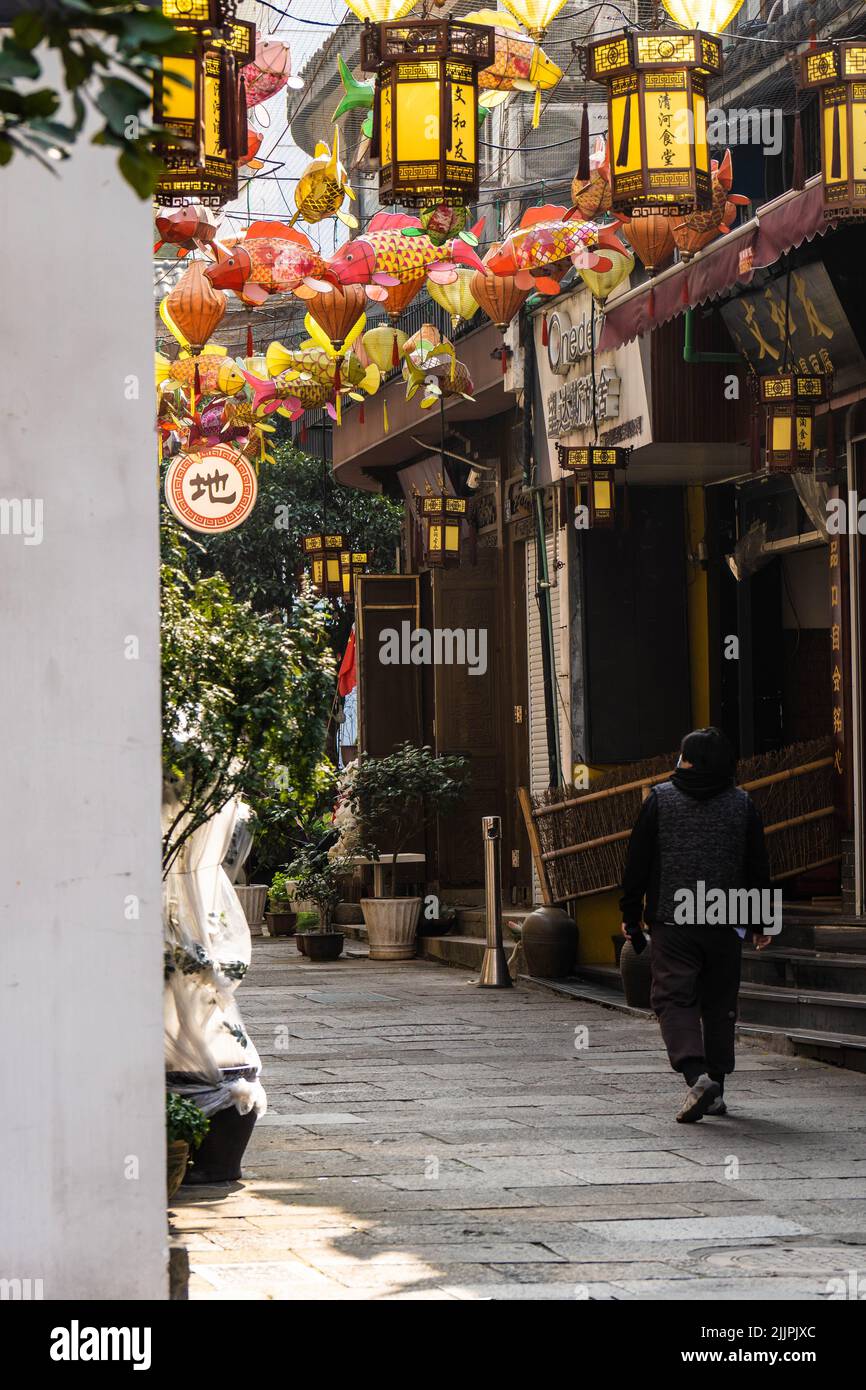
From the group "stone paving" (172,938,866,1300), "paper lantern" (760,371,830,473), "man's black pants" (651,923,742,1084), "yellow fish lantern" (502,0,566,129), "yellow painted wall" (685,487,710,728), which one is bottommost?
"stone paving" (172,938,866,1300)

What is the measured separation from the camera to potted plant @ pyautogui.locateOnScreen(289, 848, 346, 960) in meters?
20.1

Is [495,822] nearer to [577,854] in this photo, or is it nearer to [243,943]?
[577,854]

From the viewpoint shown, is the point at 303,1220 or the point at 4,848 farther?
the point at 303,1220

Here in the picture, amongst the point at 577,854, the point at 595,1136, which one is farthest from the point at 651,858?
the point at 577,854

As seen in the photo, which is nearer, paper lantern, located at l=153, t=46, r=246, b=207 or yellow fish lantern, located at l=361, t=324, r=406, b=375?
paper lantern, located at l=153, t=46, r=246, b=207

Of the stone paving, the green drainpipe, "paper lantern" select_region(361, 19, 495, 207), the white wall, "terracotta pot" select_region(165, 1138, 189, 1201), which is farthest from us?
the green drainpipe

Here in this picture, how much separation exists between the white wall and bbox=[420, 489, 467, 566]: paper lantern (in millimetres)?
11995

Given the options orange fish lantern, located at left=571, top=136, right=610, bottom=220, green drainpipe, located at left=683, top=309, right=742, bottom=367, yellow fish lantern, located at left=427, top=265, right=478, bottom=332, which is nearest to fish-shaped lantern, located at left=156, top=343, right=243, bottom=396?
yellow fish lantern, located at left=427, top=265, right=478, bottom=332

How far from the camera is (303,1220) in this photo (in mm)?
7387

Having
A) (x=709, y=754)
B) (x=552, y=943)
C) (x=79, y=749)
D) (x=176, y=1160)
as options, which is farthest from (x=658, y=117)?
(x=552, y=943)

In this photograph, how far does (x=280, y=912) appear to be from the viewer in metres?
24.0

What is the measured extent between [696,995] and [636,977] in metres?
4.63

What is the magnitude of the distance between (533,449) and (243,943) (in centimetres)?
1089

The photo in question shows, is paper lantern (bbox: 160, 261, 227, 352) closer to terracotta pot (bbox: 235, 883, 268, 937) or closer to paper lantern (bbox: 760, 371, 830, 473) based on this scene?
paper lantern (bbox: 760, 371, 830, 473)
